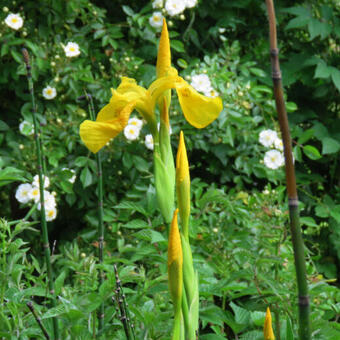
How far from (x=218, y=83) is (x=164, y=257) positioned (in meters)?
1.09

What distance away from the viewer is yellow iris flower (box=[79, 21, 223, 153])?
61 cm

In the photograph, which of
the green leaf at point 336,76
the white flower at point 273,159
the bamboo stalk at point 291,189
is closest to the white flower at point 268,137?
the white flower at point 273,159

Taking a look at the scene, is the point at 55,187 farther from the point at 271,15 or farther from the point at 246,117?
the point at 271,15

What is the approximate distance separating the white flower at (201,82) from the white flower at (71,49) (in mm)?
474

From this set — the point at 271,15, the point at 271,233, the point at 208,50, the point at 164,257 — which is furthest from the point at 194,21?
the point at 271,15

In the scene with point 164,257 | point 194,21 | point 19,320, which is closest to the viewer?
point 19,320

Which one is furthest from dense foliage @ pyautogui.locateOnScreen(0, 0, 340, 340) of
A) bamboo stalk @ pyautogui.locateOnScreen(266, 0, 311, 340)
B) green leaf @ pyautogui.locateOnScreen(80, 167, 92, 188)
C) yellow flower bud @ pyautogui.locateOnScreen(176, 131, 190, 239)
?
bamboo stalk @ pyautogui.locateOnScreen(266, 0, 311, 340)

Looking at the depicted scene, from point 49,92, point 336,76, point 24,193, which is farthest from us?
point 336,76

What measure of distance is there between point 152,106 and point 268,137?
56.3 inches

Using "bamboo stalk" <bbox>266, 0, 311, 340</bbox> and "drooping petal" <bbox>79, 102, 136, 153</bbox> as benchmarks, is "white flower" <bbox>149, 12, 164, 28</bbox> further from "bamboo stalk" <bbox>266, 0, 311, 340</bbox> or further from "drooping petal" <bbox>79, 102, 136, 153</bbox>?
"bamboo stalk" <bbox>266, 0, 311, 340</bbox>

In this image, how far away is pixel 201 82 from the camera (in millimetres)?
1953

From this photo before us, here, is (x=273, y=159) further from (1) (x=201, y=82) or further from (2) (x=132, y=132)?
(2) (x=132, y=132)

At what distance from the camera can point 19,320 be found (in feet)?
2.46

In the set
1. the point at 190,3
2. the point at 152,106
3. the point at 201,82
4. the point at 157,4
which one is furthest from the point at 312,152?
the point at 152,106
